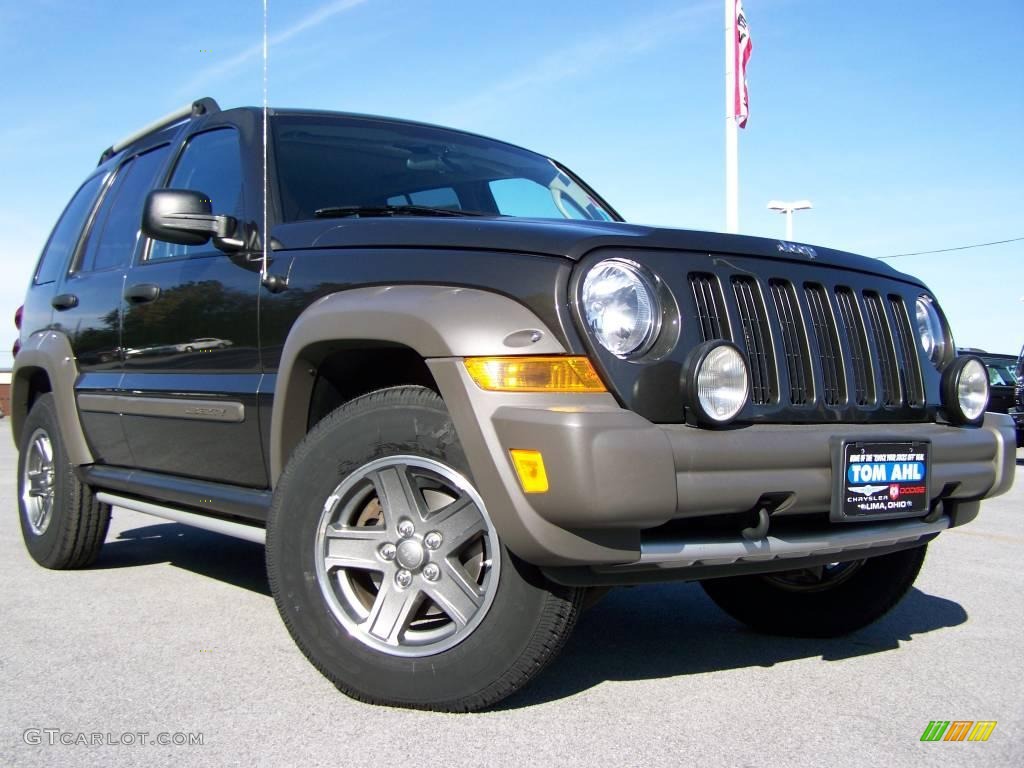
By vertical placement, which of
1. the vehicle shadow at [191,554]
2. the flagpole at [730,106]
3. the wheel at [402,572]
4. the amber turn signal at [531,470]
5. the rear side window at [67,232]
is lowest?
the vehicle shadow at [191,554]

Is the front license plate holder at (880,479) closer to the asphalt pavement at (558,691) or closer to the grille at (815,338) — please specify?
the grille at (815,338)

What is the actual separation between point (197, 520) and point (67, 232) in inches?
93.0

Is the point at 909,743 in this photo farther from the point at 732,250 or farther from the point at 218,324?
the point at 218,324

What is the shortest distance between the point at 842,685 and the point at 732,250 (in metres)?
1.37

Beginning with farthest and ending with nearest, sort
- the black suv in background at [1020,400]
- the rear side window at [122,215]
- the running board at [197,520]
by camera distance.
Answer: the black suv in background at [1020,400] → the rear side window at [122,215] → the running board at [197,520]

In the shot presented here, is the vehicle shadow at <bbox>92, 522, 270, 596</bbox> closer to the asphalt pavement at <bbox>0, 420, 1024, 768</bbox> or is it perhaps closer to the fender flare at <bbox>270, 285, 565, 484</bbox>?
the asphalt pavement at <bbox>0, 420, 1024, 768</bbox>

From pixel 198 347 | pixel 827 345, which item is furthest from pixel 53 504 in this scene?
pixel 827 345

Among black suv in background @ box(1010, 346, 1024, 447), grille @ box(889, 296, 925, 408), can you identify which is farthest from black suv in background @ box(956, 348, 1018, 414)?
grille @ box(889, 296, 925, 408)

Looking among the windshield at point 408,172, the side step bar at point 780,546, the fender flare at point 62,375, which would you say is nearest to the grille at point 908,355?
the side step bar at point 780,546

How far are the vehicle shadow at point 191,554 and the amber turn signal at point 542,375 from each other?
2307 millimetres

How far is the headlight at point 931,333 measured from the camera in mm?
3590

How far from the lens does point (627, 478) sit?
2.49m

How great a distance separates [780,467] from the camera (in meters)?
2.74

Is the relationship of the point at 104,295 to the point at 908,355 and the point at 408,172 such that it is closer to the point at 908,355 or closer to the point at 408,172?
the point at 408,172
